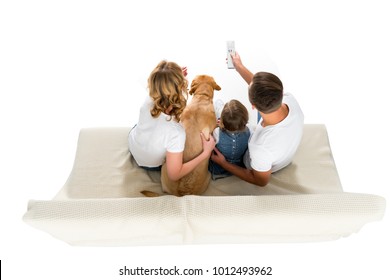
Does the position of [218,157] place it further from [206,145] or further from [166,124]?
[166,124]

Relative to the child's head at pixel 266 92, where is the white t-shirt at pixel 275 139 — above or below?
below

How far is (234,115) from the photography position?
2.30 m

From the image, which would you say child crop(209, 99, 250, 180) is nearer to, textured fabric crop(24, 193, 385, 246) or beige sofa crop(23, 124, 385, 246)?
beige sofa crop(23, 124, 385, 246)

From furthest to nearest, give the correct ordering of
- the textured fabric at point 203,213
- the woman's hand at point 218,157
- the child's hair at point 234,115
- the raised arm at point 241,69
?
the raised arm at point 241,69 → the woman's hand at point 218,157 → the child's hair at point 234,115 → the textured fabric at point 203,213

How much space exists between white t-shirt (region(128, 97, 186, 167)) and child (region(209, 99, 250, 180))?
278 mm

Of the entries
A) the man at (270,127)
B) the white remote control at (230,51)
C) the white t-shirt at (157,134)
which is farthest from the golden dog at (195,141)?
the white remote control at (230,51)

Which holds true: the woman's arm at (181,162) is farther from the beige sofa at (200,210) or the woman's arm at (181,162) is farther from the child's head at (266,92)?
the child's head at (266,92)

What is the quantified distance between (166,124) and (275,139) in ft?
1.74

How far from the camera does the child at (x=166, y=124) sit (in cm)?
206

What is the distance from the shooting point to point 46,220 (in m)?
→ 1.96

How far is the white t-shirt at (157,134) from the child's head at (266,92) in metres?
0.38

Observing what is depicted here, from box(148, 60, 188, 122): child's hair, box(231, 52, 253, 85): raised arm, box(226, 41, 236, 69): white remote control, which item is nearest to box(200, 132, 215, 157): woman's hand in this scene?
box(148, 60, 188, 122): child's hair

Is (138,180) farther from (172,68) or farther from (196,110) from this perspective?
(172,68)

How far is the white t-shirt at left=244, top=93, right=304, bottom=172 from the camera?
220 cm
